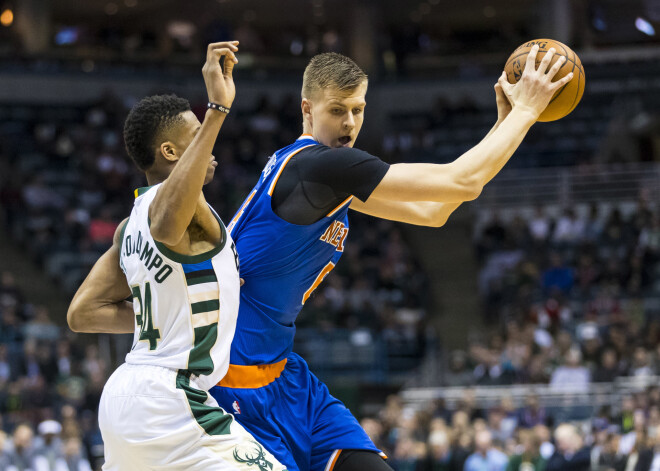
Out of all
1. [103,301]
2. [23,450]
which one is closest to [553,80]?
[103,301]

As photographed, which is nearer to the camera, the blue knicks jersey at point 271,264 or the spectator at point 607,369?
the blue knicks jersey at point 271,264

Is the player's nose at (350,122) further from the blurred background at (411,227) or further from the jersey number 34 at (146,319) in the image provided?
the blurred background at (411,227)

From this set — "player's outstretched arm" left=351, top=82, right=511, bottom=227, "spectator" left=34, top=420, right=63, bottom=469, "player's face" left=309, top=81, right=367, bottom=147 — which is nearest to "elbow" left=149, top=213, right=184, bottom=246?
"player's face" left=309, top=81, right=367, bottom=147

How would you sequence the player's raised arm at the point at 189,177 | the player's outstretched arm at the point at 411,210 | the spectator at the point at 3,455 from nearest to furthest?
the player's raised arm at the point at 189,177 < the player's outstretched arm at the point at 411,210 < the spectator at the point at 3,455

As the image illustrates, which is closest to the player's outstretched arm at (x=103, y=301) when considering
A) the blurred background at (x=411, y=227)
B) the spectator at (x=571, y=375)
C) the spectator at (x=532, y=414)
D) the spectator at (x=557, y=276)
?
the blurred background at (x=411, y=227)

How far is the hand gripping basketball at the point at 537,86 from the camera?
366cm

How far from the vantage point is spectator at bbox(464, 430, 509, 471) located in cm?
1098

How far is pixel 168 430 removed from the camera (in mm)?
3182

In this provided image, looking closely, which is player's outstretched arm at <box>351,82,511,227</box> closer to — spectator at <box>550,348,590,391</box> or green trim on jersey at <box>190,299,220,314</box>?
green trim on jersey at <box>190,299,220,314</box>

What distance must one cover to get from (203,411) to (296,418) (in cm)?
67

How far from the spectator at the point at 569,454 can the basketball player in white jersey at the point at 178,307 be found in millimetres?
7940

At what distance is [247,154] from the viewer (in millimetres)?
21250

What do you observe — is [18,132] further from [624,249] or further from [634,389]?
[634,389]

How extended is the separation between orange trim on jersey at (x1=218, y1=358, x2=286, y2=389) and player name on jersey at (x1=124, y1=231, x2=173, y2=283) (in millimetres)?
589
